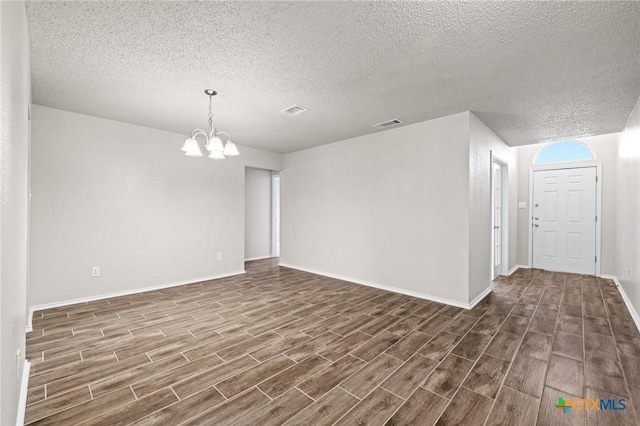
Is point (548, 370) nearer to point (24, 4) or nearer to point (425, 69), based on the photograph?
point (425, 69)

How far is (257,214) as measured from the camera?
24.2 feet

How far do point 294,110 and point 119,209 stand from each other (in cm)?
302

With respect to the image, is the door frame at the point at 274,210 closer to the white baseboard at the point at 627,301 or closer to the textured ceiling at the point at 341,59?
the textured ceiling at the point at 341,59

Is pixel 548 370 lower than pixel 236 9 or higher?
lower

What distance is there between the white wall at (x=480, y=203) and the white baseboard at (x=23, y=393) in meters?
4.27

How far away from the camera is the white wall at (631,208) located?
3100mm

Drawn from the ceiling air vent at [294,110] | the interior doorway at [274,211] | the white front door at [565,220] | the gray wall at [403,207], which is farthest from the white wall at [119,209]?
the white front door at [565,220]

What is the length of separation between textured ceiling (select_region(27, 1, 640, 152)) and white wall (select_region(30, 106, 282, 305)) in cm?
48

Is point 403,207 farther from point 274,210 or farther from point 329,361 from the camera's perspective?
point 274,210

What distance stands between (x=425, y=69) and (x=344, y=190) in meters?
2.84

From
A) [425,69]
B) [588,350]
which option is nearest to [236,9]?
[425,69]

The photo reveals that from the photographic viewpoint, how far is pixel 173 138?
15.2 ft

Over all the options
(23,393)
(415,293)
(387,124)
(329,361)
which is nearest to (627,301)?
(415,293)

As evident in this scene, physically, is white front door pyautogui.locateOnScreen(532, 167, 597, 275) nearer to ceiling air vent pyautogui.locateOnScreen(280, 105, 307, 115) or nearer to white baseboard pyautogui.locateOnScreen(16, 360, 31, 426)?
ceiling air vent pyautogui.locateOnScreen(280, 105, 307, 115)
